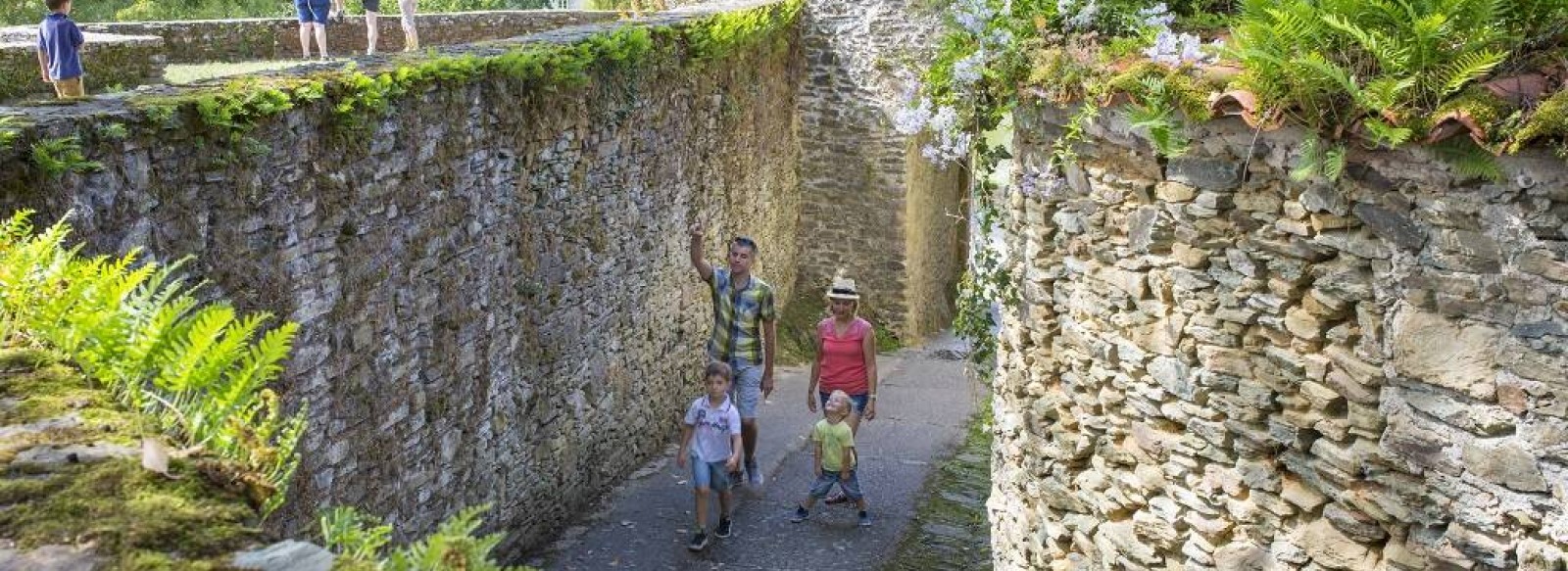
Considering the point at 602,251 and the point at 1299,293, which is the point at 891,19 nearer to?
the point at 602,251

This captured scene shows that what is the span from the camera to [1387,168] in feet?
16.4

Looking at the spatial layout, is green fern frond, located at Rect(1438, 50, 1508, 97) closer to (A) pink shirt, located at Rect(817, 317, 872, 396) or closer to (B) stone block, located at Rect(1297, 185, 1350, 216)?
(B) stone block, located at Rect(1297, 185, 1350, 216)

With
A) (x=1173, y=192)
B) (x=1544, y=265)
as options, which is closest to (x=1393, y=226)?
(x=1544, y=265)

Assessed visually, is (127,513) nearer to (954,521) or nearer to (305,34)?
(954,521)

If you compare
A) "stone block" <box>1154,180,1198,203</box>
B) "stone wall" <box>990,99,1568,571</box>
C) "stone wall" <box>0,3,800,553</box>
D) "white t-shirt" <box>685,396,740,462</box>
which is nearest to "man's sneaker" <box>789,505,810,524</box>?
"white t-shirt" <box>685,396,740,462</box>

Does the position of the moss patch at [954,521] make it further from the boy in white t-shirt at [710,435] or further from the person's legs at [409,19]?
the person's legs at [409,19]

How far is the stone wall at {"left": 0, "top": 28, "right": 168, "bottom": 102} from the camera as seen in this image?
11.2m

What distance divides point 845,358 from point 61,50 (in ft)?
16.6

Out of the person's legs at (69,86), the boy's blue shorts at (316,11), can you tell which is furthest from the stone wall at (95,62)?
the boy's blue shorts at (316,11)

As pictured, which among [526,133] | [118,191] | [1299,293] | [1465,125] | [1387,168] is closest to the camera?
[1465,125]

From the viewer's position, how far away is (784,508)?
1084 cm

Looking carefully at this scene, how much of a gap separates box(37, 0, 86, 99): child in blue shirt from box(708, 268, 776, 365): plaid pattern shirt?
4077mm

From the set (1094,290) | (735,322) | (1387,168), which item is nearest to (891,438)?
(735,322)

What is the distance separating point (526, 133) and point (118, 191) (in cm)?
380
